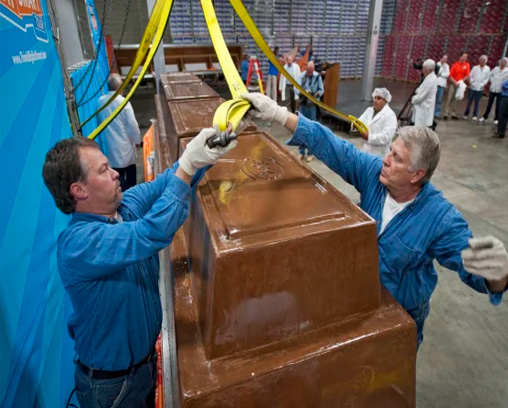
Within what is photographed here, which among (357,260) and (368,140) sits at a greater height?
(357,260)

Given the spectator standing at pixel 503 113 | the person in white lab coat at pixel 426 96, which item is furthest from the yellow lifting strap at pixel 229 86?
the spectator standing at pixel 503 113

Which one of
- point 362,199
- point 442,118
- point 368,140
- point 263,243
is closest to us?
point 263,243

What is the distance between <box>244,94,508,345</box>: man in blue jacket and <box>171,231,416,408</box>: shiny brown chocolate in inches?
12.8

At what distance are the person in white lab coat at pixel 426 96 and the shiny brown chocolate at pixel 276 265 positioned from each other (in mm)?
5813

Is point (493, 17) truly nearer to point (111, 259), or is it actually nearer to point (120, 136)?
point (120, 136)

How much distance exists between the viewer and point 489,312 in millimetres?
3037

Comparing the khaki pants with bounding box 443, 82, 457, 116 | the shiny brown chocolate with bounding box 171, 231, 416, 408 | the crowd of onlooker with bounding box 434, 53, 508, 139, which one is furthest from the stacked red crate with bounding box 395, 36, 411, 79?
the shiny brown chocolate with bounding box 171, 231, 416, 408

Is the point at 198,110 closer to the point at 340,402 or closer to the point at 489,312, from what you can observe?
the point at 340,402

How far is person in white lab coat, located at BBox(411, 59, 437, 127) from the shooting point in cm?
615

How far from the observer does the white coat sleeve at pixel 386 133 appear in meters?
3.79

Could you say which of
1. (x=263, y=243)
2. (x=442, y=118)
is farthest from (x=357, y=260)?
(x=442, y=118)

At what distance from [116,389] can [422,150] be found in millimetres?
1740

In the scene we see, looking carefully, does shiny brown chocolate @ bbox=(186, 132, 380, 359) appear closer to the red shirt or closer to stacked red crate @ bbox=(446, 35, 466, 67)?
the red shirt

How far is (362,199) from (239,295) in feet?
3.68
